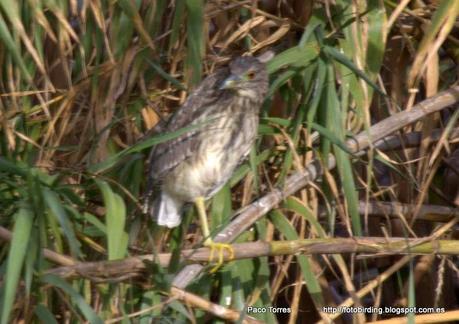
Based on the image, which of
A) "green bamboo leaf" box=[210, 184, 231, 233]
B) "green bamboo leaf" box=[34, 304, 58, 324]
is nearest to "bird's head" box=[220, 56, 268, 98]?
"green bamboo leaf" box=[210, 184, 231, 233]

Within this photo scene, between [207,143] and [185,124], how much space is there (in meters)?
0.29

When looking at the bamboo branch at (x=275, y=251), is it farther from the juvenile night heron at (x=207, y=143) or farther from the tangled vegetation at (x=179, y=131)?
the juvenile night heron at (x=207, y=143)

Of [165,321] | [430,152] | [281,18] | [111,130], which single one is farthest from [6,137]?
[430,152]

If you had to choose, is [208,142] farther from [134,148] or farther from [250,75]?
[134,148]

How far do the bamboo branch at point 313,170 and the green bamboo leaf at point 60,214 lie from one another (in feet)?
1.41

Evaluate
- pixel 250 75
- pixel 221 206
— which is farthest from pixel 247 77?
pixel 221 206

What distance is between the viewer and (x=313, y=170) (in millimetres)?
3170

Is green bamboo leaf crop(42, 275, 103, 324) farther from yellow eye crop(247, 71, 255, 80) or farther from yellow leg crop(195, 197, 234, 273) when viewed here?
yellow eye crop(247, 71, 255, 80)

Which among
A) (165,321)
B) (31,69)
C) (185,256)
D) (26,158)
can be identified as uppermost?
(31,69)

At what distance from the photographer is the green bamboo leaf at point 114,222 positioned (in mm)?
2795

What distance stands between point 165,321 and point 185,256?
0.31 m

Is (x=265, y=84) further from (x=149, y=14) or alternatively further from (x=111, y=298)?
(x=111, y=298)

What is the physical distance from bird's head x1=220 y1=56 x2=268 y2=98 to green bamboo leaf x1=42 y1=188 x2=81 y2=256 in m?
0.87

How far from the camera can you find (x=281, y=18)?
11.2ft
